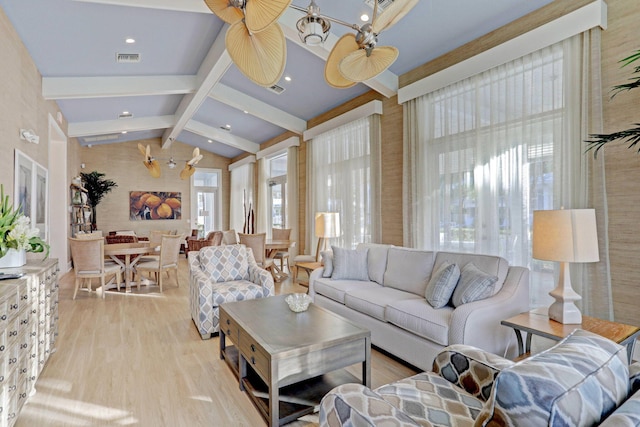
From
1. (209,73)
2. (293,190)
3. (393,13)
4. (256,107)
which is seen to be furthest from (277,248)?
(393,13)

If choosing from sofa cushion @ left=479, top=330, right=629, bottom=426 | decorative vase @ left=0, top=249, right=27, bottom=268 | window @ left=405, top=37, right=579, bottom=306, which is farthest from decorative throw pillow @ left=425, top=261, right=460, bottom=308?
decorative vase @ left=0, top=249, right=27, bottom=268

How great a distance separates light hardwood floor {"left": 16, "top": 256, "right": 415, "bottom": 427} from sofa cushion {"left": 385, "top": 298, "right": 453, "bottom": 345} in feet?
1.29

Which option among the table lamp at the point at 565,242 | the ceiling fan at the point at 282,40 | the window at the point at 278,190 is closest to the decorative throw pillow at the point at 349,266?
the table lamp at the point at 565,242

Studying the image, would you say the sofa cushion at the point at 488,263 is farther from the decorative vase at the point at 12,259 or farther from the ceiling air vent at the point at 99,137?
the ceiling air vent at the point at 99,137

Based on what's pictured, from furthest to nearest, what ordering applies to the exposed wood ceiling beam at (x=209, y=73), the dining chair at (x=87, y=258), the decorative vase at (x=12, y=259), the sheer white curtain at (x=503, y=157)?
the dining chair at (x=87, y=258), the exposed wood ceiling beam at (x=209, y=73), the sheer white curtain at (x=503, y=157), the decorative vase at (x=12, y=259)

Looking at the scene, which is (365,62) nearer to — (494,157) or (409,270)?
(494,157)

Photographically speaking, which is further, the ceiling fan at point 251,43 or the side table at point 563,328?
the side table at point 563,328

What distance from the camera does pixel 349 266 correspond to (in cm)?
425

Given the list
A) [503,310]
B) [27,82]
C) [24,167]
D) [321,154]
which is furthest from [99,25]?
[503,310]

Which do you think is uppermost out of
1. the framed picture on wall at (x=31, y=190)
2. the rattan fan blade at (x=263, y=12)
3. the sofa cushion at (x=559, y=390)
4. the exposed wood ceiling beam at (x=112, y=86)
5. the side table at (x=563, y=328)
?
the exposed wood ceiling beam at (x=112, y=86)

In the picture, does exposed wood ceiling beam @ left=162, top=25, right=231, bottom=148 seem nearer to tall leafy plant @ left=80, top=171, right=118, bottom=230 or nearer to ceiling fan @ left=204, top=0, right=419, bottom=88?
ceiling fan @ left=204, top=0, right=419, bottom=88

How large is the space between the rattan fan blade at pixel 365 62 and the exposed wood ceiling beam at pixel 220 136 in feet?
24.5

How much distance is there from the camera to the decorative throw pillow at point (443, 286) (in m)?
2.96

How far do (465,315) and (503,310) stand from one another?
16.9 inches
